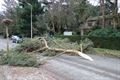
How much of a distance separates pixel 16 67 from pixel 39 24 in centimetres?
4067

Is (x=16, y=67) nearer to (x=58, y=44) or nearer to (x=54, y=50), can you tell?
(x=54, y=50)

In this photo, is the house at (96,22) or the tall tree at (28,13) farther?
the tall tree at (28,13)

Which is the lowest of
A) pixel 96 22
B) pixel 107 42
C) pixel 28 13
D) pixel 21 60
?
pixel 21 60

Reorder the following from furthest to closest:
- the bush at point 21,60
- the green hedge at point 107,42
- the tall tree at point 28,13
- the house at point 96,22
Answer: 1. the tall tree at point 28,13
2. the house at point 96,22
3. the green hedge at point 107,42
4. the bush at point 21,60

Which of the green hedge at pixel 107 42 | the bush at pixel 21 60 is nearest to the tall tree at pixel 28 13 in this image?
the green hedge at pixel 107 42

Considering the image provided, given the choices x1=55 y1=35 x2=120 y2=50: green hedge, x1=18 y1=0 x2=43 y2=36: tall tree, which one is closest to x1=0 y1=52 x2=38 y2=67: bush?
x1=55 y1=35 x2=120 y2=50: green hedge

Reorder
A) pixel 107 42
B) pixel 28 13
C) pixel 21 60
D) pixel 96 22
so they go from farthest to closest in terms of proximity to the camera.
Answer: pixel 28 13
pixel 96 22
pixel 107 42
pixel 21 60

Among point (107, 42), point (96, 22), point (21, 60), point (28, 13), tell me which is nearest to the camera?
point (21, 60)

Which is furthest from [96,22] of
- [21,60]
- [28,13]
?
[21,60]

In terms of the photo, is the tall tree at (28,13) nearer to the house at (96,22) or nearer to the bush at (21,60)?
the house at (96,22)

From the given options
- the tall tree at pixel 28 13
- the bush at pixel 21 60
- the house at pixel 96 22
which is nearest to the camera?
the bush at pixel 21 60

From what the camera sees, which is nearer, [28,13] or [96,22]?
[96,22]

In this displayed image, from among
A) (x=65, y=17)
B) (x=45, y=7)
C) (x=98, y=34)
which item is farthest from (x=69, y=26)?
(x=98, y=34)

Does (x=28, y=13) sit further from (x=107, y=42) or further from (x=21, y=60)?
(x=21, y=60)
